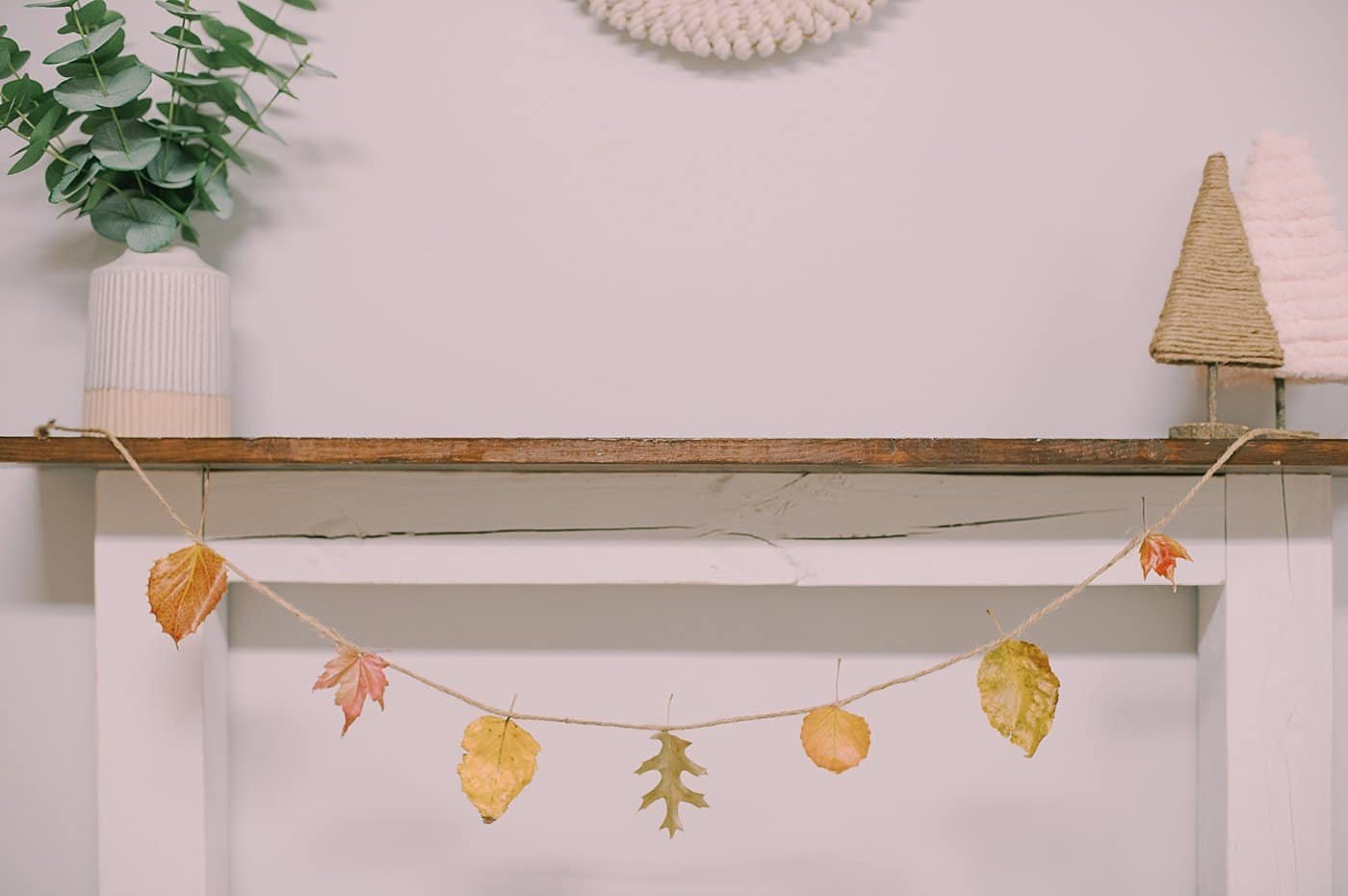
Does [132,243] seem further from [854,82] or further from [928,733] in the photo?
[928,733]

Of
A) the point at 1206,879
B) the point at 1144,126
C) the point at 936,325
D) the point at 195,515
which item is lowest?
the point at 1206,879

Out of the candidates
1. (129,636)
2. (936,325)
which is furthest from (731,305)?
(129,636)

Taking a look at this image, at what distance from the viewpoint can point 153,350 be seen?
2.42 ft

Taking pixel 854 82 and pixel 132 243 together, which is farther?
pixel 854 82

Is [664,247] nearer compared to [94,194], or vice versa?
→ [94,194]

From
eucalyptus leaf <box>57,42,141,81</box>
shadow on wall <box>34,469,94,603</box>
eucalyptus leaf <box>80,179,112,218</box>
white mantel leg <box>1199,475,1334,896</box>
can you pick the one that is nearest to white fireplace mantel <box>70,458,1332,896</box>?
white mantel leg <box>1199,475,1334,896</box>

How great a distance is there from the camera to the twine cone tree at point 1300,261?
2.32ft

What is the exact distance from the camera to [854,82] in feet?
2.87

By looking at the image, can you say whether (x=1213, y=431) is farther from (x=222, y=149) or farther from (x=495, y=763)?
(x=222, y=149)

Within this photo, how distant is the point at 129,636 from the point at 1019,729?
75 centimetres

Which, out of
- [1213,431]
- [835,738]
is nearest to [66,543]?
[835,738]

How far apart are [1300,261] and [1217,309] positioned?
9 centimetres

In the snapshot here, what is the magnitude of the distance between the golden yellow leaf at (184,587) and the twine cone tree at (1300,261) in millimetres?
832

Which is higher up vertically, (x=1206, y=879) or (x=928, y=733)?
(x=928, y=733)
